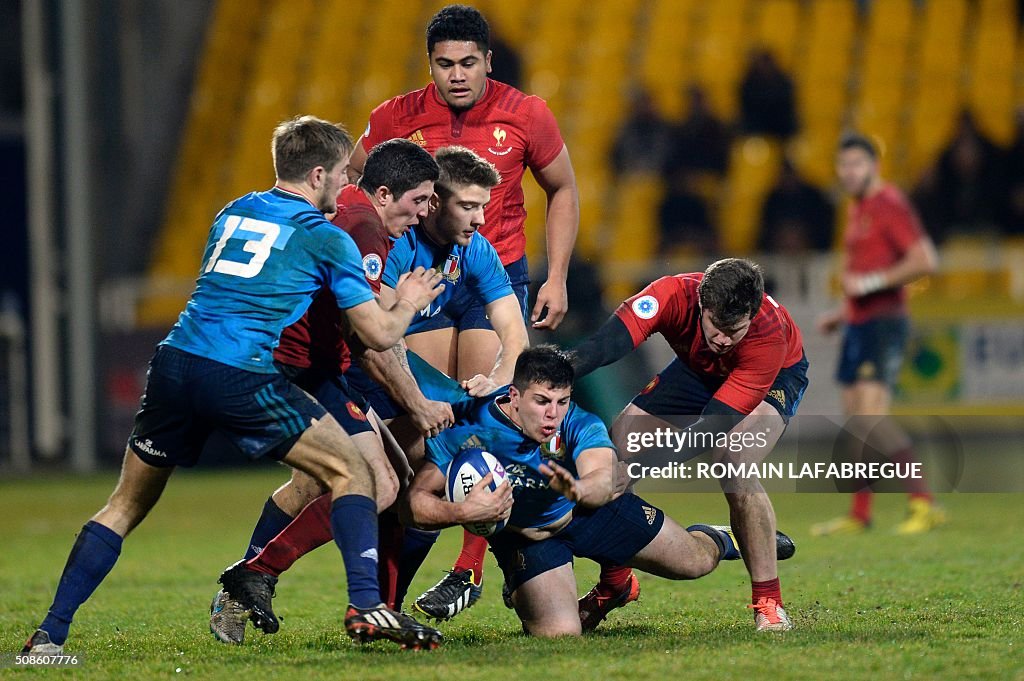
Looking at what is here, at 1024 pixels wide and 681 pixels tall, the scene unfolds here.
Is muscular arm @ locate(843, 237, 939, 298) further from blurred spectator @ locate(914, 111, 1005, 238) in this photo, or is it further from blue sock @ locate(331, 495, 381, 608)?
blue sock @ locate(331, 495, 381, 608)

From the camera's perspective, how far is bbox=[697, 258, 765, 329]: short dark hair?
18.7 ft

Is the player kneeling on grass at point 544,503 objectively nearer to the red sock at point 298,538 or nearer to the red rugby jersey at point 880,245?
the red sock at point 298,538

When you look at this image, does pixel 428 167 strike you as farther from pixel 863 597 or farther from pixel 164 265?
pixel 164 265

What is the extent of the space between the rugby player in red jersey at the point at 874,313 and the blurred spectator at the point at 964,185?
4.72 metres

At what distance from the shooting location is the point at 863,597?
652 cm

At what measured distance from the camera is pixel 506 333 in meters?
6.35

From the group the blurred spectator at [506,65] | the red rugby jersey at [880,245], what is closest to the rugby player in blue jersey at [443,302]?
the red rugby jersey at [880,245]

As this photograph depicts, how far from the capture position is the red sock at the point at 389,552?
19.7ft

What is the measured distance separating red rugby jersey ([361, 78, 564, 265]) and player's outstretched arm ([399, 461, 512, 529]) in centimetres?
157

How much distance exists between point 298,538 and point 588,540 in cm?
114

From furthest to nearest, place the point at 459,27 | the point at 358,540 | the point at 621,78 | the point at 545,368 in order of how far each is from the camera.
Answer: the point at 621,78
the point at 459,27
the point at 545,368
the point at 358,540

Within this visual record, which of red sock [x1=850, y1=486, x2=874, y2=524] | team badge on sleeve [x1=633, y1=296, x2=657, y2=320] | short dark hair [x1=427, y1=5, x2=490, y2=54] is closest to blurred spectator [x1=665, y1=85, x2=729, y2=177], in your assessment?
red sock [x1=850, y1=486, x2=874, y2=524]

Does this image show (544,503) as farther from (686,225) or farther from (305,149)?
(686,225)

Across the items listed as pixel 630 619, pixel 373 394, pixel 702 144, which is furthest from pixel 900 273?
pixel 702 144
